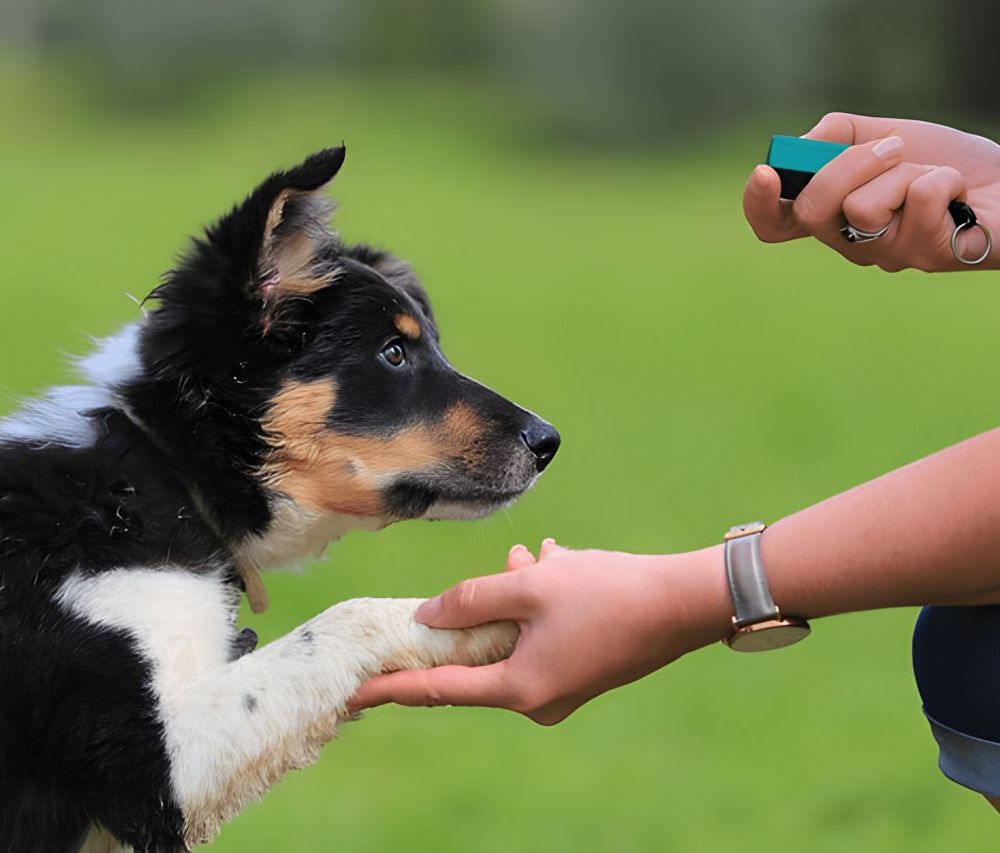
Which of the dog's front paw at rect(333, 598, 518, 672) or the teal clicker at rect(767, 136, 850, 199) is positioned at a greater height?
the teal clicker at rect(767, 136, 850, 199)

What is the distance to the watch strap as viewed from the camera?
8.31ft

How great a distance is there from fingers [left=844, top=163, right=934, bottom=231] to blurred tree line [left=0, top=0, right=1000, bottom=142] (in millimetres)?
26530

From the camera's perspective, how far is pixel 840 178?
2.61 m

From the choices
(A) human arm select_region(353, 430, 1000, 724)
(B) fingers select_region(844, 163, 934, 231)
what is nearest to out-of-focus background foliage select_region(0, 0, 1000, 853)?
(A) human arm select_region(353, 430, 1000, 724)

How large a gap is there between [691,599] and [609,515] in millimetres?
6458

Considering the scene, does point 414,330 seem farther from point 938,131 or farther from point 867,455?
point 867,455

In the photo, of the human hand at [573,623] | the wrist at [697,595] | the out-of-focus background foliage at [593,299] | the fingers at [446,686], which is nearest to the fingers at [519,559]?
the human hand at [573,623]

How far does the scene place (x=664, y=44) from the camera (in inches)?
1288

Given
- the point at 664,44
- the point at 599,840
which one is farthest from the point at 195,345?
the point at 664,44

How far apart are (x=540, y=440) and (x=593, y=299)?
498 inches

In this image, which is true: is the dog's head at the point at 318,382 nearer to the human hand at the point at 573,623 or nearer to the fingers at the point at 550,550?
the fingers at the point at 550,550

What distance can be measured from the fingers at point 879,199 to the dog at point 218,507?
3.16 feet

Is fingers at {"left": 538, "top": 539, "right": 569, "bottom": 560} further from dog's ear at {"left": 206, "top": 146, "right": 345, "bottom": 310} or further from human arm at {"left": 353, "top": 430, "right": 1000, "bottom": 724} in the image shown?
dog's ear at {"left": 206, "top": 146, "right": 345, "bottom": 310}

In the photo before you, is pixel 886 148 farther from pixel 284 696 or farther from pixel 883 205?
pixel 284 696
